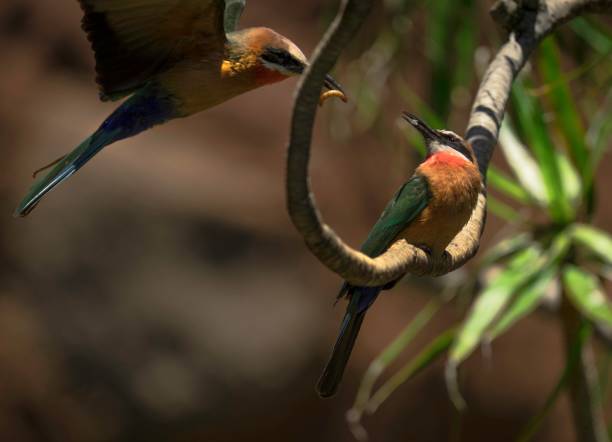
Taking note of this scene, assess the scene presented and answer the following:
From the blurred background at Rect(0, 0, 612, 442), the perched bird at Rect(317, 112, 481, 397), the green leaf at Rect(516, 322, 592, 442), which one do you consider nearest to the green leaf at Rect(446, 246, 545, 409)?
the green leaf at Rect(516, 322, 592, 442)

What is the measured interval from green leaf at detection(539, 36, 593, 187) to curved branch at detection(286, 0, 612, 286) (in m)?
0.67

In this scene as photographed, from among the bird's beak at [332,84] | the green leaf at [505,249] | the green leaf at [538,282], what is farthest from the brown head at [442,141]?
the green leaf at [505,249]

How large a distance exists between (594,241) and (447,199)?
0.82 m

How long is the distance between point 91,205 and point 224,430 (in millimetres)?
816

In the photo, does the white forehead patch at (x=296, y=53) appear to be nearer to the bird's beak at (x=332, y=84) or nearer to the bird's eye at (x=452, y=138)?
the bird's beak at (x=332, y=84)

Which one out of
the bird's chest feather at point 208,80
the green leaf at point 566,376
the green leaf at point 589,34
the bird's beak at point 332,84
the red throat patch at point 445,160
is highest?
the bird's chest feather at point 208,80

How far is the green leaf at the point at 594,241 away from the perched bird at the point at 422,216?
2.43 feet

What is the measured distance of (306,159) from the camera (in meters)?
0.63

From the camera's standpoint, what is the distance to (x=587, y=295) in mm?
1787

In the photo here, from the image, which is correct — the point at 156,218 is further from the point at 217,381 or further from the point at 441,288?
the point at 441,288

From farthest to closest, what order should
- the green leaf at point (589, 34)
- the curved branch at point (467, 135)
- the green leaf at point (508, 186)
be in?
the green leaf at point (589, 34), the green leaf at point (508, 186), the curved branch at point (467, 135)

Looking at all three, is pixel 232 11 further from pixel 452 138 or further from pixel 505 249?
pixel 505 249

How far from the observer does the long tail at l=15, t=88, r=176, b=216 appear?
122 centimetres

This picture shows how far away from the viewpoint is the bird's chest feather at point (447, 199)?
1103 mm
